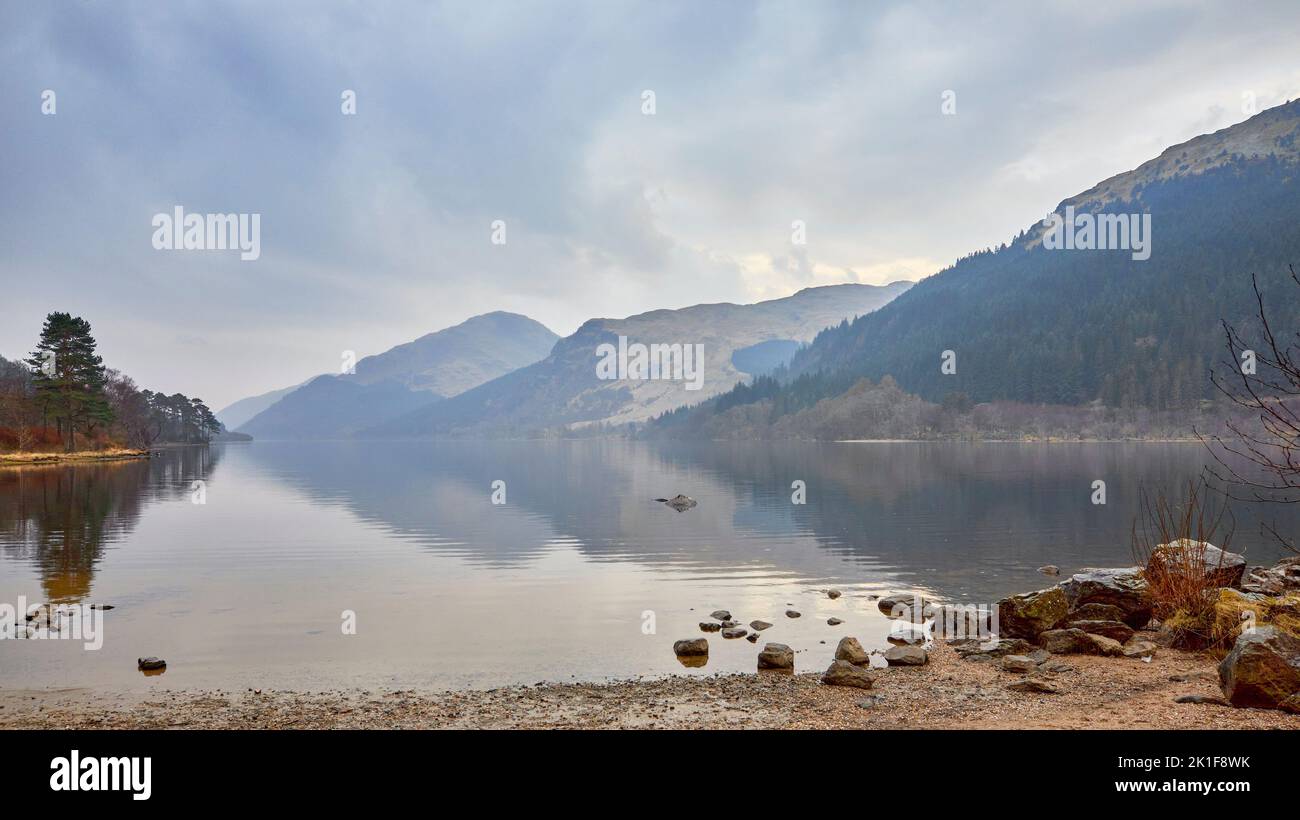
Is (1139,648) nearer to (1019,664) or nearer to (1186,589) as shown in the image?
(1186,589)

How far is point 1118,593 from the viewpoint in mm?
21625

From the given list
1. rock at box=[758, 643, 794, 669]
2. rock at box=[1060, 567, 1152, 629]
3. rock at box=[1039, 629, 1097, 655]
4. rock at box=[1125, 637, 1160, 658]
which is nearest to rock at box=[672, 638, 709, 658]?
rock at box=[758, 643, 794, 669]

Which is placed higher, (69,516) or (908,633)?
(69,516)

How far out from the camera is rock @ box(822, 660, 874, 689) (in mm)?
16922

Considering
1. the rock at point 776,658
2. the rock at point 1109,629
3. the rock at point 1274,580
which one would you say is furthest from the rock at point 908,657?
the rock at point 1274,580

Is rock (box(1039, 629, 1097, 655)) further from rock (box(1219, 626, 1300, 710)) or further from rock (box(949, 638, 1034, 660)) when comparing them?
rock (box(1219, 626, 1300, 710))

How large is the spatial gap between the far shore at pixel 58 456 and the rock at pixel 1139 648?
5663 inches

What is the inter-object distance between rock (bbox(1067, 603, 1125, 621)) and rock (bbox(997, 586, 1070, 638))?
0.89 feet

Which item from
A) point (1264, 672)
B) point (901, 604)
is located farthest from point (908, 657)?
point (901, 604)

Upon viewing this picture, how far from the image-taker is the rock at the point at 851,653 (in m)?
19.4

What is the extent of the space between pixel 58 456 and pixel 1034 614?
15272 cm

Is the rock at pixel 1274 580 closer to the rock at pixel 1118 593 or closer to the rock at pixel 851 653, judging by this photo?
the rock at pixel 1118 593
